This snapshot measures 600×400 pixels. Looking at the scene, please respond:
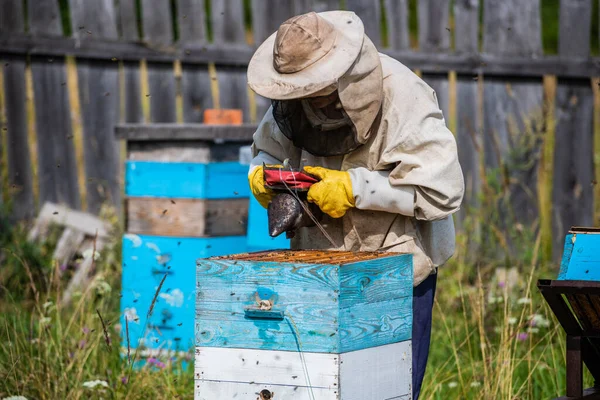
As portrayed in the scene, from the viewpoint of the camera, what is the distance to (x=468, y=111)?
21.5ft

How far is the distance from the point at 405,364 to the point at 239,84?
3.89 meters

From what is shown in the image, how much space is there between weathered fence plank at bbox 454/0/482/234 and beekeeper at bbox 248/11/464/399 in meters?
3.26

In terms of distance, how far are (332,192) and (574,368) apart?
1031 millimetres

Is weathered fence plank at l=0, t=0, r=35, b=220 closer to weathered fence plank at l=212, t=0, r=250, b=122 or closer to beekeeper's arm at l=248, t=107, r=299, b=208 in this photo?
weathered fence plank at l=212, t=0, r=250, b=122

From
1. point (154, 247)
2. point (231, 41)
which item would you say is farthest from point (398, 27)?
point (154, 247)

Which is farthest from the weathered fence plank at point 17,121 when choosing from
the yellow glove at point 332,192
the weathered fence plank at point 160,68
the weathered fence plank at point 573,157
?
the yellow glove at point 332,192

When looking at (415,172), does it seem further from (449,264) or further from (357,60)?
(449,264)

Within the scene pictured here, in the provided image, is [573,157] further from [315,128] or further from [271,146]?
[315,128]

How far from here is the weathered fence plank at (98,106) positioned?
6422 mm

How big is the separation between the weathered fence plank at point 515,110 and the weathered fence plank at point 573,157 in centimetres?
15

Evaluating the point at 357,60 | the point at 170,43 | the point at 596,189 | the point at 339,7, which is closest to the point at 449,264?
the point at 596,189

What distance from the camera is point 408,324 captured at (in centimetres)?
306

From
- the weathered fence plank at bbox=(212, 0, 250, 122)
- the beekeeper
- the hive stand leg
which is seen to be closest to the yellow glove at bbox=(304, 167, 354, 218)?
the beekeeper

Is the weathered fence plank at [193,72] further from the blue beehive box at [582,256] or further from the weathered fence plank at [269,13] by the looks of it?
the blue beehive box at [582,256]
